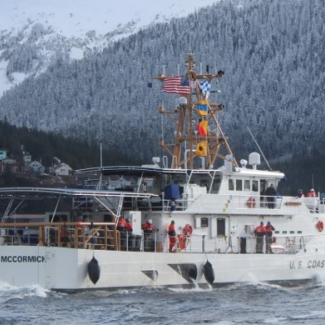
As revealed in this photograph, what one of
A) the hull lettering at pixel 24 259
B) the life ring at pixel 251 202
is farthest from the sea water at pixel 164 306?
the life ring at pixel 251 202

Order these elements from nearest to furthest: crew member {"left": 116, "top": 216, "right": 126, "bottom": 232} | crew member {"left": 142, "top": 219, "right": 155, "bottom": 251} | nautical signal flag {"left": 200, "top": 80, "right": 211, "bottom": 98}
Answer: crew member {"left": 116, "top": 216, "right": 126, "bottom": 232} → crew member {"left": 142, "top": 219, "right": 155, "bottom": 251} → nautical signal flag {"left": 200, "top": 80, "right": 211, "bottom": 98}

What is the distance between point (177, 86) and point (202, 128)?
2098mm

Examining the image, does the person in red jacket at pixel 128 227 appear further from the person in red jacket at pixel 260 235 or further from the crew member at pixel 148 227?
the person in red jacket at pixel 260 235

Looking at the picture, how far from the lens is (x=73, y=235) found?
4400 cm

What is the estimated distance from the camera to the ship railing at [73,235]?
43781 mm

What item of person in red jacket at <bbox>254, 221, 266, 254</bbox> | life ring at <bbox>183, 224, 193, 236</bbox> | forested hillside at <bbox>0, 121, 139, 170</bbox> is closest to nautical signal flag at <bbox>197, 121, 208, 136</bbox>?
person in red jacket at <bbox>254, 221, 266, 254</bbox>

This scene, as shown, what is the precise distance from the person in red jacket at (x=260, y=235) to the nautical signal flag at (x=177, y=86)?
6278mm

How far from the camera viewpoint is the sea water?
127ft

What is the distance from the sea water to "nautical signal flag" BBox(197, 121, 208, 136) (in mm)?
6711

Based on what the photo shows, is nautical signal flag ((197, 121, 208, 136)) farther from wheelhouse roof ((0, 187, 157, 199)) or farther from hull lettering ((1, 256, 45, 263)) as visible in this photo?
hull lettering ((1, 256, 45, 263))

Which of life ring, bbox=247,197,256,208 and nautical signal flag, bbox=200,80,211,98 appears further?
nautical signal flag, bbox=200,80,211,98

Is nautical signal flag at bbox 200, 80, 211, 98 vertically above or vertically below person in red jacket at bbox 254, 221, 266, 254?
above

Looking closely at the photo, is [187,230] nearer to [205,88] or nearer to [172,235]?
[172,235]

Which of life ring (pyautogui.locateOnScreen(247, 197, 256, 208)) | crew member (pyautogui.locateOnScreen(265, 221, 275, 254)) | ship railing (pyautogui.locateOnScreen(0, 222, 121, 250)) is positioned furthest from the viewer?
life ring (pyautogui.locateOnScreen(247, 197, 256, 208))
